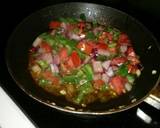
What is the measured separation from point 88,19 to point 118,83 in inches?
14.6

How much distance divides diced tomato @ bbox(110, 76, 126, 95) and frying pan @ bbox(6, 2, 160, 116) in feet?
→ 0.09

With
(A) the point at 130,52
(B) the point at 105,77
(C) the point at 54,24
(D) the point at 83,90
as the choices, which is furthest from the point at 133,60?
(C) the point at 54,24

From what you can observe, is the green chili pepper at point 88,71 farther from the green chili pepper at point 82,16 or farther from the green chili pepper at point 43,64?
the green chili pepper at point 82,16

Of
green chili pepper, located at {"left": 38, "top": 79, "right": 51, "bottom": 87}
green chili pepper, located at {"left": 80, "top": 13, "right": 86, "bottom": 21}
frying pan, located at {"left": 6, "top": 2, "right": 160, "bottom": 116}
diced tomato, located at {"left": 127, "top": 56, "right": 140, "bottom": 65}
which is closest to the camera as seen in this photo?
frying pan, located at {"left": 6, "top": 2, "right": 160, "bottom": 116}

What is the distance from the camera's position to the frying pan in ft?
3.42

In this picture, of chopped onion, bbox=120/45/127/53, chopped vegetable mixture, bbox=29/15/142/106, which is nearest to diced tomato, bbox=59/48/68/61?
chopped vegetable mixture, bbox=29/15/142/106

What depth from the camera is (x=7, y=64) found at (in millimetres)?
1075

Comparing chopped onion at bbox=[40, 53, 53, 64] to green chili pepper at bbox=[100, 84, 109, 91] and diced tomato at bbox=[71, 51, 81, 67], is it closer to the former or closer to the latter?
diced tomato at bbox=[71, 51, 81, 67]

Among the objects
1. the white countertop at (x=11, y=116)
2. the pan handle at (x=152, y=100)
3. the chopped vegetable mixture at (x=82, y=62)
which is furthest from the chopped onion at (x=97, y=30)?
the white countertop at (x=11, y=116)

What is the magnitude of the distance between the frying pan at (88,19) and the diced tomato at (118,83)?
0.03 m

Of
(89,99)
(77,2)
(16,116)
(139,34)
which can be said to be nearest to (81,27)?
(77,2)

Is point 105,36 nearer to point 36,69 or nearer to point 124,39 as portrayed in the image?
point 124,39

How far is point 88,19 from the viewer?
4.67ft

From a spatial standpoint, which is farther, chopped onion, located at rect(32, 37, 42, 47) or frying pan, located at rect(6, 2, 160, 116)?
chopped onion, located at rect(32, 37, 42, 47)
